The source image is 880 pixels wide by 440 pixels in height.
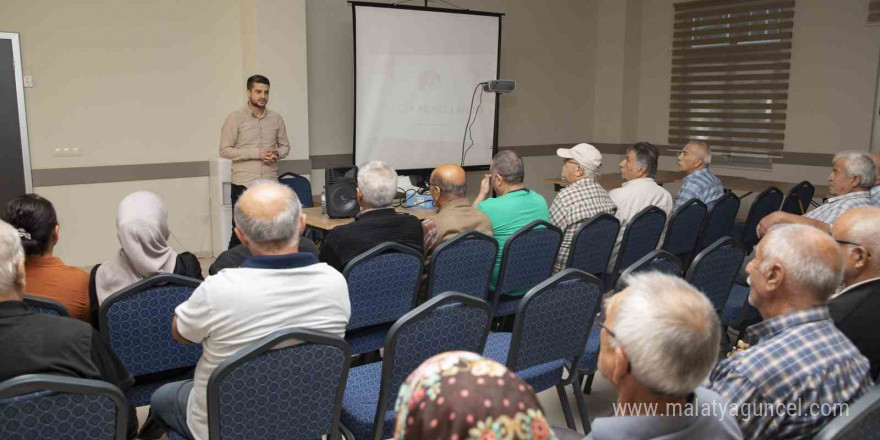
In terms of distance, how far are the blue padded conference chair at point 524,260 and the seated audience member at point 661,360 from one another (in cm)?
190

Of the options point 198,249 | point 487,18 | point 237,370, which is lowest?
point 198,249

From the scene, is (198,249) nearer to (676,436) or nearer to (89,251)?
(89,251)

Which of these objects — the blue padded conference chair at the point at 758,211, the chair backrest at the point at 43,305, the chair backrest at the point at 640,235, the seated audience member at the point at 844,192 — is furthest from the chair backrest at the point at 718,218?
the chair backrest at the point at 43,305

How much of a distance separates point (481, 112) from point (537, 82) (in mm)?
1356

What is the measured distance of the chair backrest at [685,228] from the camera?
405cm

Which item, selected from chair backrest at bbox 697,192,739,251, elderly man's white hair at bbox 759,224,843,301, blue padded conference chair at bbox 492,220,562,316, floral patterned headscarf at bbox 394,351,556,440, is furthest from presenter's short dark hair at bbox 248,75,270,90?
floral patterned headscarf at bbox 394,351,556,440

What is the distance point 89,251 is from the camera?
18.6ft

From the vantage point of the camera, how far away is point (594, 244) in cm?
363

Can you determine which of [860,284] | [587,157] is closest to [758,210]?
[587,157]

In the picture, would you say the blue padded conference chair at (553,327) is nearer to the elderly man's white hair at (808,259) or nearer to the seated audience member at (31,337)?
the elderly man's white hair at (808,259)

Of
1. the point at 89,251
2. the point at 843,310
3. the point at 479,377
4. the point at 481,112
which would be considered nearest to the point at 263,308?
the point at 479,377

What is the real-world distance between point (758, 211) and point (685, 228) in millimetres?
1214

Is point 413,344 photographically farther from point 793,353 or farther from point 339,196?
point 339,196

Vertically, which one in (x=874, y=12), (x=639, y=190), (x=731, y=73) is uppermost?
(x=874, y=12)
